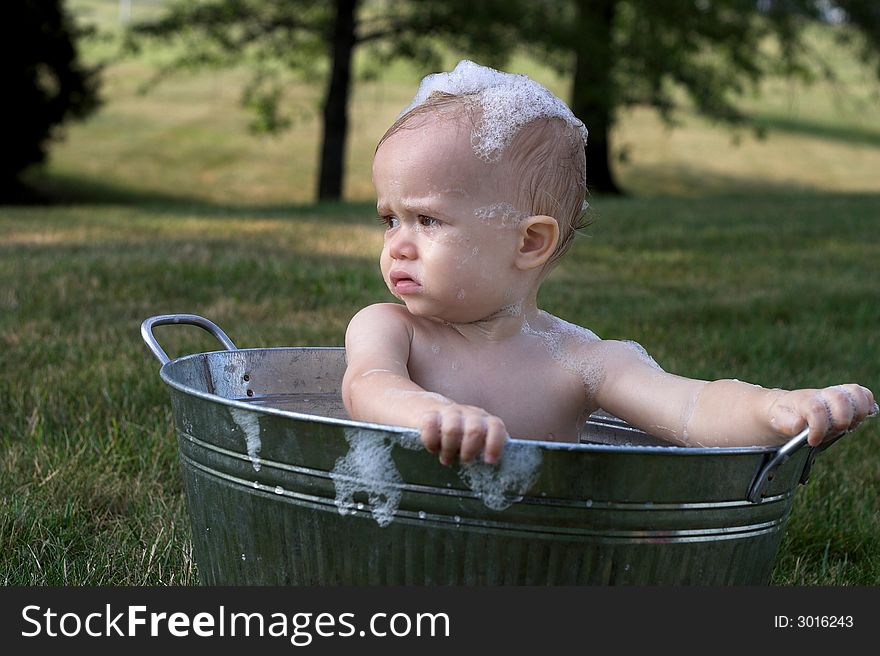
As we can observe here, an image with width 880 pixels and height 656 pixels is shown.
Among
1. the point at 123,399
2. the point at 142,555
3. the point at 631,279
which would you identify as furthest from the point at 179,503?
the point at 631,279

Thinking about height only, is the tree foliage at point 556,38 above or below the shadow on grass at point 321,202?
above

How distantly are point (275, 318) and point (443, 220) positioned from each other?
7.35 ft

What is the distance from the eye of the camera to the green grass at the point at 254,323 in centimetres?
195

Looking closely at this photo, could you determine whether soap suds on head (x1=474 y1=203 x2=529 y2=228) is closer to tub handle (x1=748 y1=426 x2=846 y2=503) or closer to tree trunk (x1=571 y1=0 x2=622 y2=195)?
tub handle (x1=748 y1=426 x2=846 y2=503)

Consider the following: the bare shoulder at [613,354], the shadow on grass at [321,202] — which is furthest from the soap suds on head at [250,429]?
the shadow on grass at [321,202]

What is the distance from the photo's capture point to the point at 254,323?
3582 millimetres

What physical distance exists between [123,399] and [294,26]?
10164mm

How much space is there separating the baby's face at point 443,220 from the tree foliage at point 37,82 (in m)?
12.3

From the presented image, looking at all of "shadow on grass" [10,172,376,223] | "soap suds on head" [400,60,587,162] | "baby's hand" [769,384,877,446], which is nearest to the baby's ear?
"soap suds on head" [400,60,587,162]

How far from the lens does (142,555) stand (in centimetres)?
180

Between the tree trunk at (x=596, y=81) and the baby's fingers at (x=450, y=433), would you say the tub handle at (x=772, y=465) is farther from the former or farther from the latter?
the tree trunk at (x=596, y=81)

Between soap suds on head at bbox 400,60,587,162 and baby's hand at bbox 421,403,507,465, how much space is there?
512 mm

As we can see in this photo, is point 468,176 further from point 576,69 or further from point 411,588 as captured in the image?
point 576,69

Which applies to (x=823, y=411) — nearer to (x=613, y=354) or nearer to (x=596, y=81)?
(x=613, y=354)
